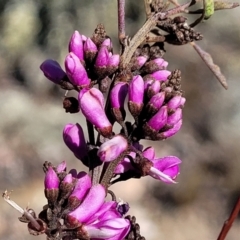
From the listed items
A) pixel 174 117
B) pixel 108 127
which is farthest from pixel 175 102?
pixel 108 127

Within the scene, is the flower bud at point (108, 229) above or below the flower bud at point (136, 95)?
below

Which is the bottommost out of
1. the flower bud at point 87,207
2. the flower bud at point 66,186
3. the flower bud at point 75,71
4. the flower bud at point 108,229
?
the flower bud at point 108,229

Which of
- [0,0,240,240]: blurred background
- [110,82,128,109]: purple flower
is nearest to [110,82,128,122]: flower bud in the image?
[110,82,128,109]: purple flower

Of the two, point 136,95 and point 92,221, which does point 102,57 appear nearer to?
point 136,95

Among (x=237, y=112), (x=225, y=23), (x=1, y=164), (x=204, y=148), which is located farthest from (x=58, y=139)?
(x=225, y=23)

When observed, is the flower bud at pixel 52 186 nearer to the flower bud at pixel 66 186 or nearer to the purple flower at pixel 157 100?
the flower bud at pixel 66 186

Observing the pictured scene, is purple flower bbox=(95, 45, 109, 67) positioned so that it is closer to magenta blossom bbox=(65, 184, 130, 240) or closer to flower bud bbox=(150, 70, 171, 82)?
flower bud bbox=(150, 70, 171, 82)

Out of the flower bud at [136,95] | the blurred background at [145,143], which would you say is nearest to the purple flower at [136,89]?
the flower bud at [136,95]
